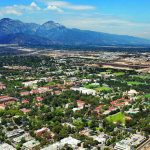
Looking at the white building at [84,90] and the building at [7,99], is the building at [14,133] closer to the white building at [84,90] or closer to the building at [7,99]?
the building at [7,99]

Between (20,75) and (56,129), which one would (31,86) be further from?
(56,129)

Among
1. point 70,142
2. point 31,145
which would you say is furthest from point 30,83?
point 70,142

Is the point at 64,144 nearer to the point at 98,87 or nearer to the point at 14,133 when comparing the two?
the point at 14,133

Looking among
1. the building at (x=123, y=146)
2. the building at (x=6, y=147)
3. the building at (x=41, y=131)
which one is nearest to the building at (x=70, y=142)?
the building at (x=41, y=131)

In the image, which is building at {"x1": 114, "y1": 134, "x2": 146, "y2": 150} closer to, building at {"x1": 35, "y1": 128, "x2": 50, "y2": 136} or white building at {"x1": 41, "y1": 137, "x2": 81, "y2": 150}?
white building at {"x1": 41, "y1": 137, "x2": 81, "y2": 150}

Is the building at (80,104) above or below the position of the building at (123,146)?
above

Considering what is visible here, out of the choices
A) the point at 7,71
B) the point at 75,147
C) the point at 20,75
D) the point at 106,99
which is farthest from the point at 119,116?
the point at 7,71

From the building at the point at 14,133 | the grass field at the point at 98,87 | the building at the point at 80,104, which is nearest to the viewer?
the building at the point at 14,133

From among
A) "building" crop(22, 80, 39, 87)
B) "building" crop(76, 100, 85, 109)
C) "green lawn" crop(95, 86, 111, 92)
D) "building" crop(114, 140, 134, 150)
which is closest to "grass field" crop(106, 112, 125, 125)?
"building" crop(76, 100, 85, 109)
